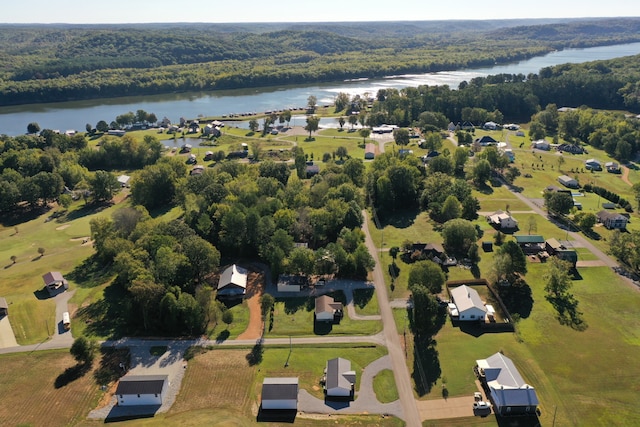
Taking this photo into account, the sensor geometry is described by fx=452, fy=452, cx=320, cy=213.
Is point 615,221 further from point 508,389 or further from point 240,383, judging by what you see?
point 240,383

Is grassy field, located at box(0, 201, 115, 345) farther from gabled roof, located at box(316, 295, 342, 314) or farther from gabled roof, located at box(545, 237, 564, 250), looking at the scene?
gabled roof, located at box(545, 237, 564, 250)

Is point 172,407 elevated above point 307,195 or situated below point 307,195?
below

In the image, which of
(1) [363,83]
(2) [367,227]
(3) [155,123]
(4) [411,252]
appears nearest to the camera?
(4) [411,252]

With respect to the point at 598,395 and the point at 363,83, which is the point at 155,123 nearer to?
the point at 363,83

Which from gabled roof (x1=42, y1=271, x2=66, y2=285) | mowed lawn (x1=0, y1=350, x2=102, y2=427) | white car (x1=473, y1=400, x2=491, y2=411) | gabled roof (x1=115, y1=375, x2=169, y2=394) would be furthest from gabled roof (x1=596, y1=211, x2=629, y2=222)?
gabled roof (x1=42, y1=271, x2=66, y2=285)

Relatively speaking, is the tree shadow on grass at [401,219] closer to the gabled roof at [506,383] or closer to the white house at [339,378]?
the gabled roof at [506,383]

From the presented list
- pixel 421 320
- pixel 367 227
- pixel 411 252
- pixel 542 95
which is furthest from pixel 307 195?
pixel 542 95

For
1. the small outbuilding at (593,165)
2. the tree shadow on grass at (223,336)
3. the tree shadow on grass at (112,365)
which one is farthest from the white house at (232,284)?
the small outbuilding at (593,165)
